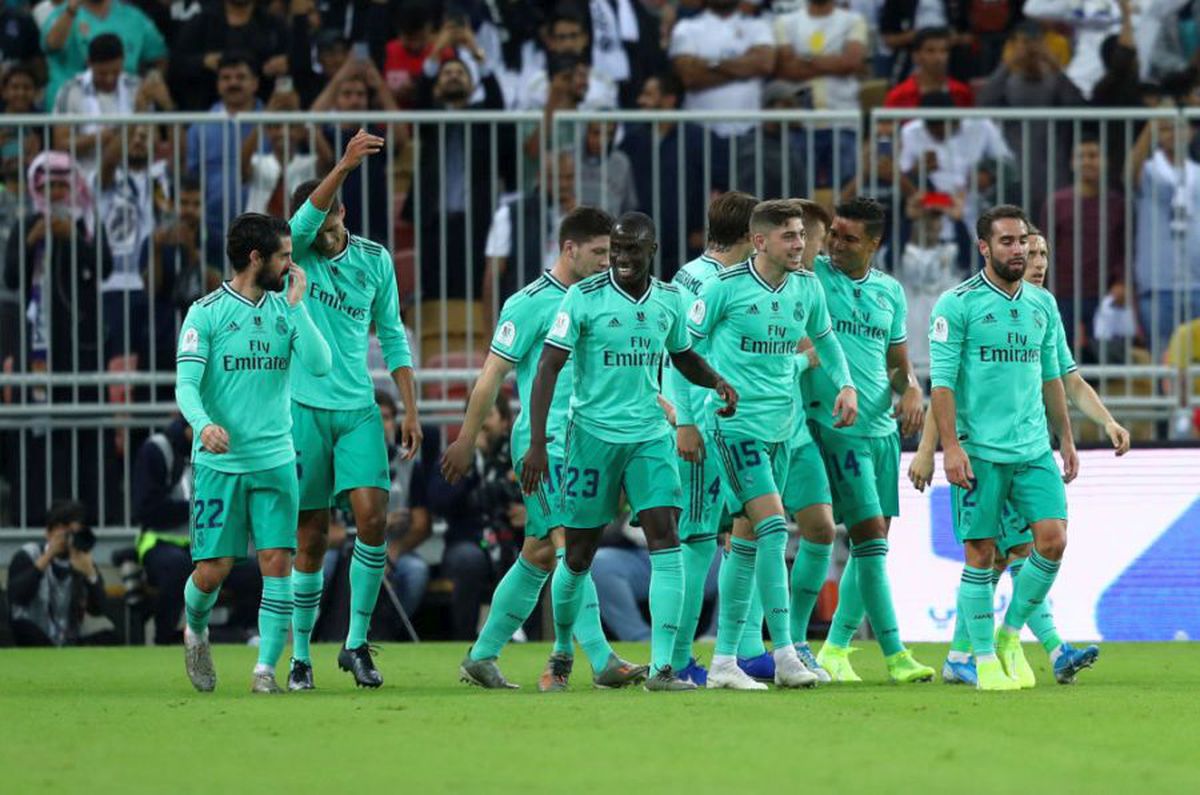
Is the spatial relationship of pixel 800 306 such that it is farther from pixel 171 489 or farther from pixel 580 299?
pixel 171 489

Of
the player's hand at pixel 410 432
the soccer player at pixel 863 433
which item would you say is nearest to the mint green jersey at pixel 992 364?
the soccer player at pixel 863 433

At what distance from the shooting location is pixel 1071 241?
16938 mm

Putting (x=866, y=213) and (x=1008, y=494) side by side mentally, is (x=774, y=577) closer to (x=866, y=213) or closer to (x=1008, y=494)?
(x=1008, y=494)

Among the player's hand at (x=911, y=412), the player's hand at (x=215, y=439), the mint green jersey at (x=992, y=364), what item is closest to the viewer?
the player's hand at (x=215, y=439)

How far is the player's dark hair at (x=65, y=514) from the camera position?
52.5 ft

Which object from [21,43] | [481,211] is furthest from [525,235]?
[21,43]

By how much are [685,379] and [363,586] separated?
203 centimetres

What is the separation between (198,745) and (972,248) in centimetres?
942

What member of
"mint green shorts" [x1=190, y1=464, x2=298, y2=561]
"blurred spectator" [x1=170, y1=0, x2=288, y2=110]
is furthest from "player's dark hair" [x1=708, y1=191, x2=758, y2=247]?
"blurred spectator" [x1=170, y1=0, x2=288, y2=110]

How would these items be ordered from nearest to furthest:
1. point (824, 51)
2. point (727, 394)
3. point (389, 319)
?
point (727, 394) < point (389, 319) < point (824, 51)

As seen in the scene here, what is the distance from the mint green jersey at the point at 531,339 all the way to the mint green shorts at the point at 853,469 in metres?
1.49

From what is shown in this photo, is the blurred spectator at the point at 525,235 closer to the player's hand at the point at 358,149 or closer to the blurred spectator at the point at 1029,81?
the blurred spectator at the point at 1029,81

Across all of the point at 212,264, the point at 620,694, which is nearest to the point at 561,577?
the point at 620,694

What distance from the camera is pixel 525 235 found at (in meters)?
17.0
